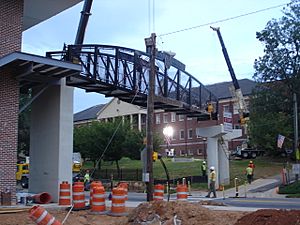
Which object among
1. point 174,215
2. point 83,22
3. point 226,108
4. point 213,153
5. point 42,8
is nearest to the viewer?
point 174,215

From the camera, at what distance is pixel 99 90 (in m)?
28.7

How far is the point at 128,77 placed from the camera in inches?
A: 1157

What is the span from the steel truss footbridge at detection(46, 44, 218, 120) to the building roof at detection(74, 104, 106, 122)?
69.2 m

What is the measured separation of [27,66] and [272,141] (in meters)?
38.7

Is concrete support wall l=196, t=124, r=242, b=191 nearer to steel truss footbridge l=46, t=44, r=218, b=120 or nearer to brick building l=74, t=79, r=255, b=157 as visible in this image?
steel truss footbridge l=46, t=44, r=218, b=120

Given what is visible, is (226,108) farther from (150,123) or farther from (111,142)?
(150,123)

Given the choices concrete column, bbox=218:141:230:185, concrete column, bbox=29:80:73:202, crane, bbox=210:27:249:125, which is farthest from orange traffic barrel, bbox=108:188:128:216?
crane, bbox=210:27:249:125

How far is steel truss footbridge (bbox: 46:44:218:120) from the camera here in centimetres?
2597

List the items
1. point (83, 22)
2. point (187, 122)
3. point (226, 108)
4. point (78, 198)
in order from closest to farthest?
point (78, 198) < point (83, 22) < point (226, 108) < point (187, 122)

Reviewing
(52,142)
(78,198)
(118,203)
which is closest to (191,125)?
(52,142)

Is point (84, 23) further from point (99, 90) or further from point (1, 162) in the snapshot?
point (1, 162)

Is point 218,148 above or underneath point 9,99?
underneath

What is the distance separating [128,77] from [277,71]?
1230 inches

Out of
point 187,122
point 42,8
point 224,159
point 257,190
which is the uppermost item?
point 42,8
